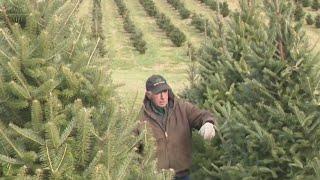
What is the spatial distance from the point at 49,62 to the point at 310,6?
119 ft

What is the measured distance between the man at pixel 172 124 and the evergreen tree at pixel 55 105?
2.06m

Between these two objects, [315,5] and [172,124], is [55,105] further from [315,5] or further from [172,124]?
[315,5]

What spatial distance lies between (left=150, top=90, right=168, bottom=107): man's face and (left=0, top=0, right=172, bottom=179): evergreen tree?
70.9 inches

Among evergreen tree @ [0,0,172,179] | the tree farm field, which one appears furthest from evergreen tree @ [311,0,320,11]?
evergreen tree @ [0,0,172,179]

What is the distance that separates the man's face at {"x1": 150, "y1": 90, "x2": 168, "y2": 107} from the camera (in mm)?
5816

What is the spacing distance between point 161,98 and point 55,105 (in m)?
2.59

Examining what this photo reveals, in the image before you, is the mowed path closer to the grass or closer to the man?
the grass

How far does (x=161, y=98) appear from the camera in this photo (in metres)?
5.85

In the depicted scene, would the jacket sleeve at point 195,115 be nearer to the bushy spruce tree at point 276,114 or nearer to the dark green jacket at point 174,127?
the dark green jacket at point 174,127

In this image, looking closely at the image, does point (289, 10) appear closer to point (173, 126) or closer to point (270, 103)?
point (270, 103)

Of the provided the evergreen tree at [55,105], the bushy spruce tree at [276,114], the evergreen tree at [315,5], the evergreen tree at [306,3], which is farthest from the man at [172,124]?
the evergreen tree at [306,3]

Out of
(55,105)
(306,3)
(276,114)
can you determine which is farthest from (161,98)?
(306,3)

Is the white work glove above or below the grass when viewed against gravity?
above

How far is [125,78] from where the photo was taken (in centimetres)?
2239
